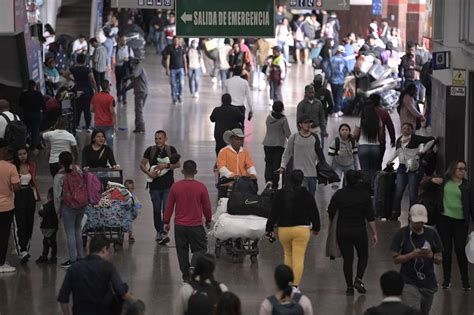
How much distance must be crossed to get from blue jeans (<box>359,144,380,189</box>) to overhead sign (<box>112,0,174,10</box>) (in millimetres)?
3688

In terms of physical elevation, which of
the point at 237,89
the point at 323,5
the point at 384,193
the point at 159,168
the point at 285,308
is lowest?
the point at 384,193

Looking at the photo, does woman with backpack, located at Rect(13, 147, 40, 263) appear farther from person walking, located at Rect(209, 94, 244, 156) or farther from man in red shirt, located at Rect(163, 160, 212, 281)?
person walking, located at Rect(209, 94, 244, 156)

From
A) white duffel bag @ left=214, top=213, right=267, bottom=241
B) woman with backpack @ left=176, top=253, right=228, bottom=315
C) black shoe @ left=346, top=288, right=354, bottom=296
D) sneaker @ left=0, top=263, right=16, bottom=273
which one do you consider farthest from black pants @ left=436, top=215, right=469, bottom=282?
woman with backpack @ left=176, top=253, right=228, bottom=315

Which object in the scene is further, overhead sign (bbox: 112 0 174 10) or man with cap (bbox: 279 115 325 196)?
overhead sign (bbox: 112 0 174 10)

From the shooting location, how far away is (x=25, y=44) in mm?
26016

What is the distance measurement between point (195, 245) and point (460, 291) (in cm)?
306

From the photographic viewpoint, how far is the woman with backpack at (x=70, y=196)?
16.0m

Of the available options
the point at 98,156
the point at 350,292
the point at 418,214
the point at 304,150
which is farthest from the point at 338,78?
the point at 418,214

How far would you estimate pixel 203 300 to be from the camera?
11.0 meters

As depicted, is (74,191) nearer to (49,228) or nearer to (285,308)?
(49,228)

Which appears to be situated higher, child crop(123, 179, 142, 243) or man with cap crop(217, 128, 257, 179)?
man with cap crop(217, 128, 257, 179)

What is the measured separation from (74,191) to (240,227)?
204 centimetres

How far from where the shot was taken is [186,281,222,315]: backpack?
10945 millimetres

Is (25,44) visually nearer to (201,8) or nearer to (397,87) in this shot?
(201,8)
